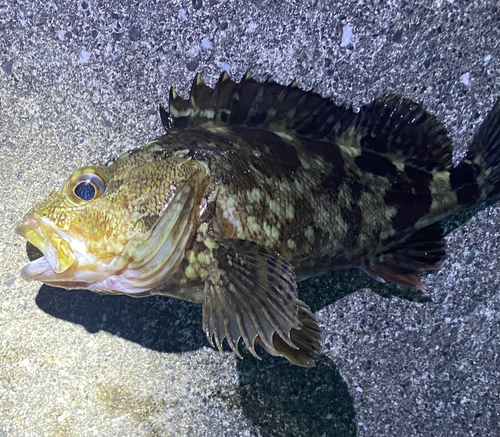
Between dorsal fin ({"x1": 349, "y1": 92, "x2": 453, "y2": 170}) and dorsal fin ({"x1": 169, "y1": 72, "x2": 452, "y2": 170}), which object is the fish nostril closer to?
dorsal fin ({"x1": 169, "y1": 72, "x2": 452, "y2": 170})

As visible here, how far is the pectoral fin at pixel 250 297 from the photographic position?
153 centimetres

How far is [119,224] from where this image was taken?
1503 millimetres

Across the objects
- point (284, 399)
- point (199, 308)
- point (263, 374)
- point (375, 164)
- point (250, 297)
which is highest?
point (375, 164)

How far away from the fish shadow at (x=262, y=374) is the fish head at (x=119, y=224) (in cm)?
61

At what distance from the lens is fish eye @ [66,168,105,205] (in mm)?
1512

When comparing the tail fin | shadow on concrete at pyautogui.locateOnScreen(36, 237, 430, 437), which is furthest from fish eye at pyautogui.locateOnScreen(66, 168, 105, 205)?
the tail fin

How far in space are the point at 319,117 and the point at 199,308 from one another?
1.10 meters

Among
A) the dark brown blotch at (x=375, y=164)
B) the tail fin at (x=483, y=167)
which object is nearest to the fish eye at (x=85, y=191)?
the dark brown blotch at (x=375, y=164)

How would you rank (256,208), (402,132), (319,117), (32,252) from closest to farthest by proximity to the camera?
(256,208)
(319,117)
(402,132)
(32,252)

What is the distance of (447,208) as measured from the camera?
197 centimetres

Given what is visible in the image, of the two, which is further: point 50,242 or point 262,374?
point 262,374

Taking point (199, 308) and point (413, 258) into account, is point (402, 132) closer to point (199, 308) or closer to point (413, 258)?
point (413, 258)

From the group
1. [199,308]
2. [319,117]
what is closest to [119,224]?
[199,308]

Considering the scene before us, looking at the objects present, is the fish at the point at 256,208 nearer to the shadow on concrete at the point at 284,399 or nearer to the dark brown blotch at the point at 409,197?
the dark brown blotch at the point at 409,197
